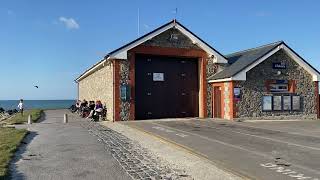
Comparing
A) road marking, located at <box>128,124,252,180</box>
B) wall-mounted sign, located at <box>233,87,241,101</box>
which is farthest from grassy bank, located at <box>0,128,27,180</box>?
wall-mounted sign, located at <box>233,87,241,101</box>

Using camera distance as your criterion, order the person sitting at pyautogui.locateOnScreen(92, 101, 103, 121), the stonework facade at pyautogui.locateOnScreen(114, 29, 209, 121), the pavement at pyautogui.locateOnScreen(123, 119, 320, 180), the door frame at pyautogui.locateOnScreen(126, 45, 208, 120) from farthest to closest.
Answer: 1. the person sitting at pyautogui.locateOnScreen(92, 101, 103, 121)
2. the door frame at pyautogui.locateOnScreen(126, 45, 208, 120)
3. the stonework facade at pyautogui.locateOnScreen(114, 29, 209, 121)
4. the pavement at pyautogui.locateOnScreen(123, 119, 320, 180)

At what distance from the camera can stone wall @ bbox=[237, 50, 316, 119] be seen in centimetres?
2542

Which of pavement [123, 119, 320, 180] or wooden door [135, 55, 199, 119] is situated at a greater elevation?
wooden door [135, 55, 199, 119]

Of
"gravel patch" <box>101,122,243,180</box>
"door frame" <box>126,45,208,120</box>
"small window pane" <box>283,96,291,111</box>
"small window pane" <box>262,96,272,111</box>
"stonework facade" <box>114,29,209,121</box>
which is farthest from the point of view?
"small window pane" <box>283,96,291,111</box>

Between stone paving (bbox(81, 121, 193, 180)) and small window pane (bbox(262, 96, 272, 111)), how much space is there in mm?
13605

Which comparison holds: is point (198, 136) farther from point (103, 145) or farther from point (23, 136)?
point (23, 136)

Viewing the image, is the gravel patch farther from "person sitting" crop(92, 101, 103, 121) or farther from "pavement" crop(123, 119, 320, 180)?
"person sitting" crop(92, 101, 103, 121)

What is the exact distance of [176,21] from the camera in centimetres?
2536

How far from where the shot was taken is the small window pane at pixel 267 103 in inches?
1027

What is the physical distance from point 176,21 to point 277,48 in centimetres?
690

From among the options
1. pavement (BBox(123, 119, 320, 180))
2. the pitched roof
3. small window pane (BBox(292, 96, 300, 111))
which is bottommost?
pavement (BBox(123, 119, 320, 180))

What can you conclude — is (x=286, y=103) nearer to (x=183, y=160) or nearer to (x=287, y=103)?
(x=287, y=103)

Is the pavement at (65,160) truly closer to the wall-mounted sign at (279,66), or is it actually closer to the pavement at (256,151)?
the pavement at (256,151)

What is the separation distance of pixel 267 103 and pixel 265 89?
0.94 meters
